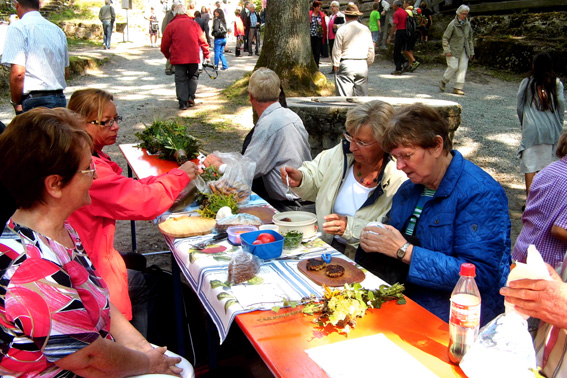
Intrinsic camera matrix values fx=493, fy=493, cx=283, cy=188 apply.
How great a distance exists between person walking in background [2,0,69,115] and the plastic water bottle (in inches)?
192

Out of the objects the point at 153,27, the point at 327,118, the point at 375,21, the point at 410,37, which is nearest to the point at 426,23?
the point at 375,21

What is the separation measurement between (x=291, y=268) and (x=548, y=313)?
1.11 m

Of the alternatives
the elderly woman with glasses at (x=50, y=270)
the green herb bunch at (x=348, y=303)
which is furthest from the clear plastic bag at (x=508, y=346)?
the elderly woman with glasses at (x=50, y=270)

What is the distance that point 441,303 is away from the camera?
227cm

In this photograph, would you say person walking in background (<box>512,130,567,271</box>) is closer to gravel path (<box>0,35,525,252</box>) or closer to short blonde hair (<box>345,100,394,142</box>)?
short blonde hair (<box>345,100,394,142</box>)

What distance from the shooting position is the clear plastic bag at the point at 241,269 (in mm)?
2113

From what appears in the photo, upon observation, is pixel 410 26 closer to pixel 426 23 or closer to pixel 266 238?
pixel 426 23

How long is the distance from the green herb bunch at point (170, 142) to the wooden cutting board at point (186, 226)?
4.27ft

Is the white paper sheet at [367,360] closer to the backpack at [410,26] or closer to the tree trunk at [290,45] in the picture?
the tree trunk at [290,45]

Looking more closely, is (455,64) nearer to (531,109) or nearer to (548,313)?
(531,109)

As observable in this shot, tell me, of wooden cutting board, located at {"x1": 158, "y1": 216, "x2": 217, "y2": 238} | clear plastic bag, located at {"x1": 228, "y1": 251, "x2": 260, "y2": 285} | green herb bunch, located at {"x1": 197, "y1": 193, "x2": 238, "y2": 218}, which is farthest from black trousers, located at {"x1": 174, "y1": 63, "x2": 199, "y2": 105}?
clear plastic bag, located at {"x1": 228, "y1": 251, "x2": 260, "y2": 285}

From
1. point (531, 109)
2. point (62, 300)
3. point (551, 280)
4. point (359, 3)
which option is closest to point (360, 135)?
point (551, 280)

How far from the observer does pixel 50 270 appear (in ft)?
5.10

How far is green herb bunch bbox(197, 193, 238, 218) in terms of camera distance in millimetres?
3014
